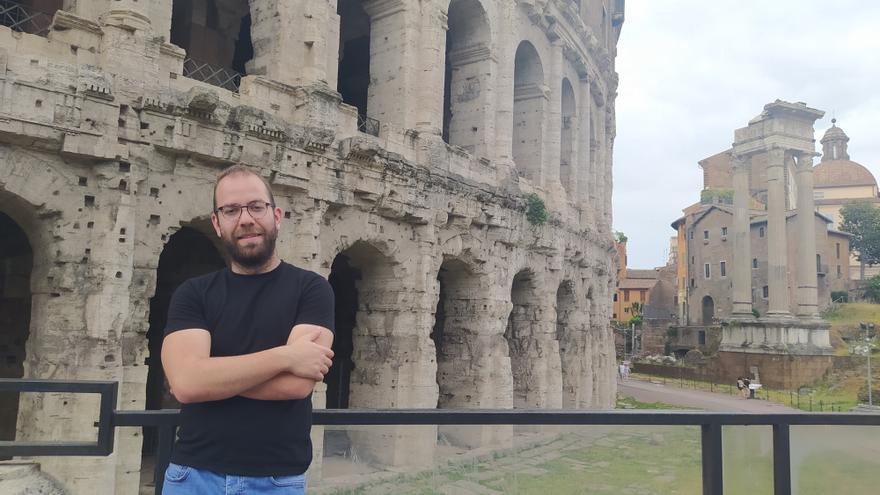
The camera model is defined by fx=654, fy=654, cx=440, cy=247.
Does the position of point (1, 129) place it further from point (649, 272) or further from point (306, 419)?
point (649, 272)

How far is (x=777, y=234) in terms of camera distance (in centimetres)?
3403

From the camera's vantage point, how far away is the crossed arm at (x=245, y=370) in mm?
2021

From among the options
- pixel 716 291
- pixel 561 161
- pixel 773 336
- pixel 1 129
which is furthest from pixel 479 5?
pixel 716 291

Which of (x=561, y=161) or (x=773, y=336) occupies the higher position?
(x=561, y=161)

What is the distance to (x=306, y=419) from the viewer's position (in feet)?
7.05

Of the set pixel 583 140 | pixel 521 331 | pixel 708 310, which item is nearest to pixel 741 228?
pixel 708 310

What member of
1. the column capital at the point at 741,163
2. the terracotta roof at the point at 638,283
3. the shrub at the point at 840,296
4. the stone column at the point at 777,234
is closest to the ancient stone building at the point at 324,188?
the stone column at the point at 777,234

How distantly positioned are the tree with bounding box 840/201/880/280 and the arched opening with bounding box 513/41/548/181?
4270 cm

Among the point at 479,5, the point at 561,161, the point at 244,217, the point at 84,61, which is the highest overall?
the point at 479,5

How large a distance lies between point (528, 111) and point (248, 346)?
16.3 m

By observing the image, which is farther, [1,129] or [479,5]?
[479,5]

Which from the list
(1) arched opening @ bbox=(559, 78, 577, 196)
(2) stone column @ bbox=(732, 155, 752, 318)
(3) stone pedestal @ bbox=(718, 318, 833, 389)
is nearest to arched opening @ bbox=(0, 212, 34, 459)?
(1) arched opening @ bbox=(559, 78, 577, 196)

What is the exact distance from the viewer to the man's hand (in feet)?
6.74

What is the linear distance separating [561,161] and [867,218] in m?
42.1
